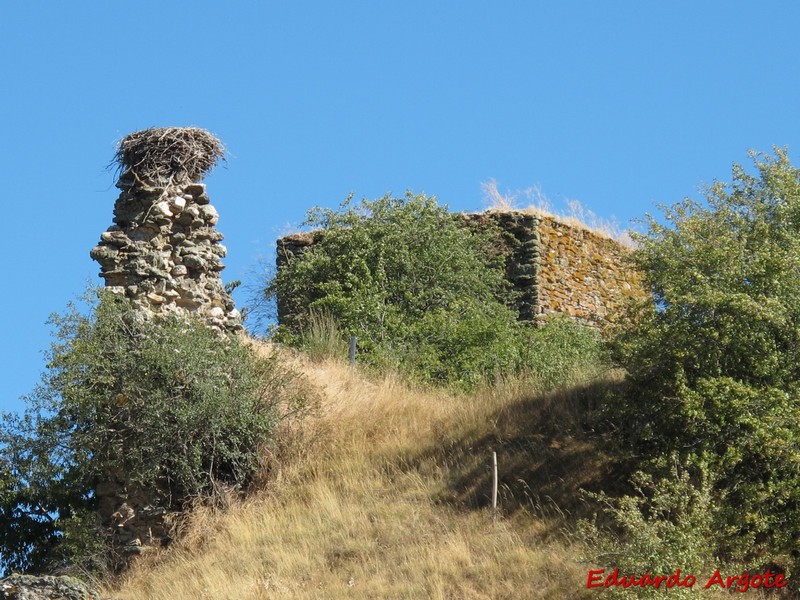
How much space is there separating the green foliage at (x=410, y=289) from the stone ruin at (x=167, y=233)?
13.8 feet

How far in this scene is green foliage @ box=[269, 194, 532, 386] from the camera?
2330 centimetres

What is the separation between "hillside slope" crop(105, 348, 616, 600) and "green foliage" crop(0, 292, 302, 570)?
2.69ft

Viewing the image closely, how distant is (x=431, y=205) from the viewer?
26844 millimetres

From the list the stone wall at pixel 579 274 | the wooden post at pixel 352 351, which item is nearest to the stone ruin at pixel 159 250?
the wooden post at pixel 352 351

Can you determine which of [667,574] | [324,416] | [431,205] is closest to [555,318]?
[431,205]

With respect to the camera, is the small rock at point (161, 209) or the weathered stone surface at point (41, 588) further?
the small rock at point (161, 209)

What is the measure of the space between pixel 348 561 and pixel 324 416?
376 cm

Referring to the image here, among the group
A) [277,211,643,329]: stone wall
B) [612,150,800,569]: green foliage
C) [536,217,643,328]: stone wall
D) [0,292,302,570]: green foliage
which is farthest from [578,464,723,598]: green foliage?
[536,217,643,328]: stone wall

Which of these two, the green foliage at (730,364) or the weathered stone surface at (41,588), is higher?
the green foliage at (730,364)

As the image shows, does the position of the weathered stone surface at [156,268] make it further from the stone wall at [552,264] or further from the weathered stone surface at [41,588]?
the stone wall at [552,264]

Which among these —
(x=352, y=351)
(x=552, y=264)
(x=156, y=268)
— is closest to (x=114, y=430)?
(x=156, y=268)

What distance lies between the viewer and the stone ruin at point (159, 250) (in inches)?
709

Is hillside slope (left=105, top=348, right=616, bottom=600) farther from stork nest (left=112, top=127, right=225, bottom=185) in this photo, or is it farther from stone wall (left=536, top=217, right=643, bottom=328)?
stone wall (left=536, top=217, right=643, bottom=328)

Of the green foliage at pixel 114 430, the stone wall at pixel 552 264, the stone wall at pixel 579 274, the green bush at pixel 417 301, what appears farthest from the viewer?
the stone wall at pixel 579 274
